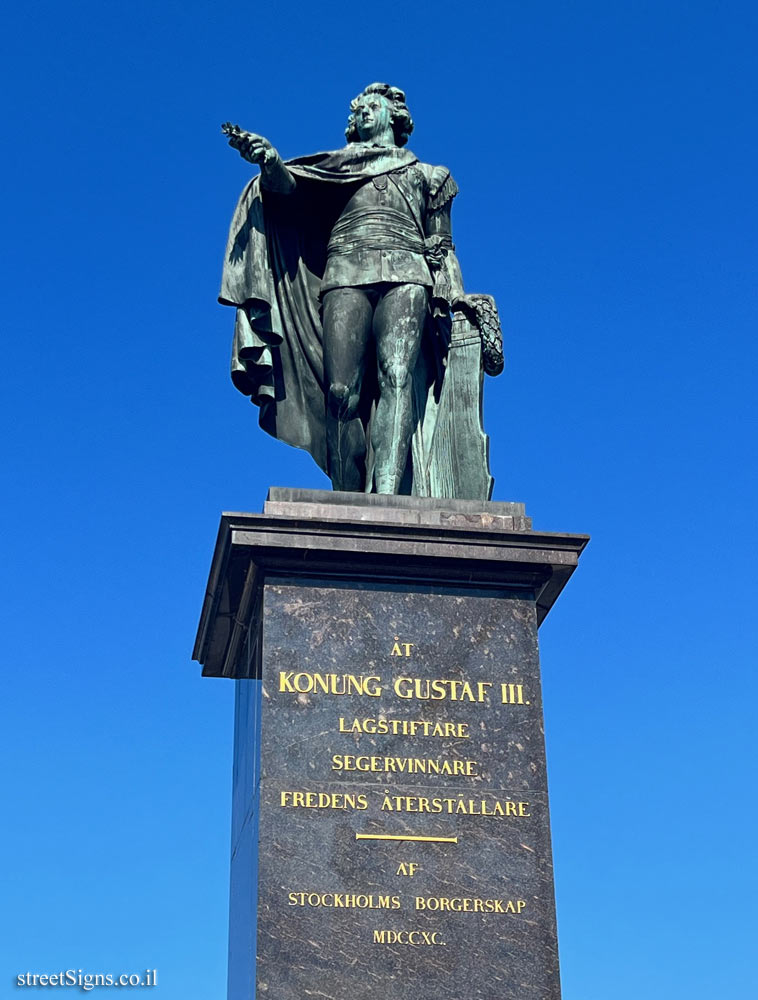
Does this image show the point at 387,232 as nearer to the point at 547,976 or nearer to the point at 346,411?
the point at 346,411

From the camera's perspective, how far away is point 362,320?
14.9 meters

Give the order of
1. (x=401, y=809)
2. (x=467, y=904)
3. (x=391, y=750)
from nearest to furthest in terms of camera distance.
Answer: (x=467, y=904) < (x=401, y=809) < (x=391, y=750)

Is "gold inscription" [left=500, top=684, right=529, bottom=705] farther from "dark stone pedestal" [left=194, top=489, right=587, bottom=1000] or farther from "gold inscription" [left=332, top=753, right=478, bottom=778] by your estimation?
"gold inscription" [left=332, top=753, right=478, bottom=778]

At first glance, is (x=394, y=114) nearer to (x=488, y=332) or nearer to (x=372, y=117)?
(x=372, y=117)

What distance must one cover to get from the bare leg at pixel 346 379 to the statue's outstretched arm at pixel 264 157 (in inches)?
43.7

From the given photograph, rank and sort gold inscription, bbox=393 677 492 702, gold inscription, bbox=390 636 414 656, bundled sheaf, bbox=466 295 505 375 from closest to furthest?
gold inscription, bbox=393 677 492 702, gold inscription, bbox=390 636 414 656, bundled sheaf, bbox=466 295 505 375

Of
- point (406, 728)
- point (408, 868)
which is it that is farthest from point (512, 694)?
point (408, 868)

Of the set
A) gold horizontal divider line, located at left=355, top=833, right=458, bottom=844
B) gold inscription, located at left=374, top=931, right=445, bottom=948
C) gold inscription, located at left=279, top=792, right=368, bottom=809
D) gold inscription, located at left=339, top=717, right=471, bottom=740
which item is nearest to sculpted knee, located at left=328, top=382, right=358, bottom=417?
gold inscription, located at left=339, top=717, right=471, bottom=740

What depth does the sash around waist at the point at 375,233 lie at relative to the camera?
15.1 m

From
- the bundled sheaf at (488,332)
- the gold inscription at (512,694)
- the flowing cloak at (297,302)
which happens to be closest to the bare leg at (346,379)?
the flowing cloak at (297,302)

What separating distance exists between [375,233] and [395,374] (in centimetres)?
146

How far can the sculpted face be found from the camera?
15836mm

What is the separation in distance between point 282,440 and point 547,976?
5629 mm

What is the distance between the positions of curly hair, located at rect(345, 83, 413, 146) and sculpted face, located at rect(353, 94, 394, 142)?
0.20 feet
